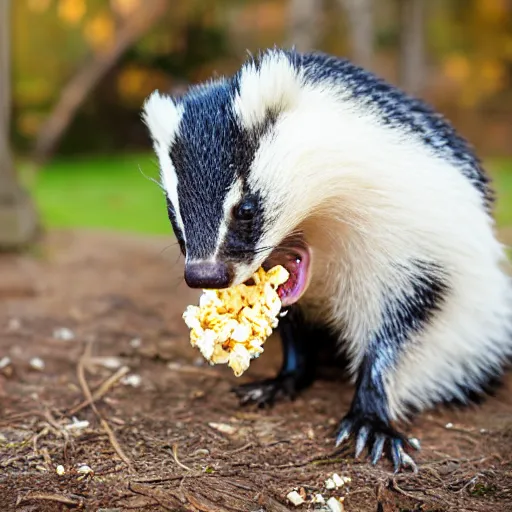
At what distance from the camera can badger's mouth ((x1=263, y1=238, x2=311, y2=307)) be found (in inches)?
112

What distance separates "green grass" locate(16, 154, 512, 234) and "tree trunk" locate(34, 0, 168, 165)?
33 centimetres

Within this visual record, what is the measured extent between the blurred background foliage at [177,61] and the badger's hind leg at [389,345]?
634 centimetres

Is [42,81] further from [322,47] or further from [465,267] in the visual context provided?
[465,267]

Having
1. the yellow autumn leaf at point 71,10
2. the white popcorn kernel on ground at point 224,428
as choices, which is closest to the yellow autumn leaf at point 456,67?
the yellow autumn leaf at point 71,10

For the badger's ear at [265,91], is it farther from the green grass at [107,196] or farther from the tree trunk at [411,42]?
the tree trunk at [411,42]

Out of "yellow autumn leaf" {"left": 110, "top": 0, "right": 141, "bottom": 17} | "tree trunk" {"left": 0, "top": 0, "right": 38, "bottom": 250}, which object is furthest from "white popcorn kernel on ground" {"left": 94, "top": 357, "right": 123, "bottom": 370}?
"yellow autumn leaf" {"left": 110, "top": 0, "right": 141, "bottom": 17}

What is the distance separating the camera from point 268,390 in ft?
10.7

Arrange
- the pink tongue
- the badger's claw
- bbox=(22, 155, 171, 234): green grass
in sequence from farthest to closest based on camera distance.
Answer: bbox=(22, 155, 171, 234): green grass → the badger's claw → the pink tongue

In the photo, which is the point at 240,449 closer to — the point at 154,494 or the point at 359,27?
the point at 154,494

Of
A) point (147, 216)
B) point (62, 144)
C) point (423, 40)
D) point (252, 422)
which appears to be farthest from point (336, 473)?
point (423, 40)

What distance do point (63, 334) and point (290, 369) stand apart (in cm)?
128

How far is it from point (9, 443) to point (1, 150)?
131 inches

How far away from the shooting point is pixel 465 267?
2975 millimetres

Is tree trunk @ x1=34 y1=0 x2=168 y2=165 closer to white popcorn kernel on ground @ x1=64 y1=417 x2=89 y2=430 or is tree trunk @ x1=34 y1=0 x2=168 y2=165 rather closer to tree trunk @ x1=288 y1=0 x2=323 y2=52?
tree trunk @ x1=288 y1=0 x2=323 y2=52
